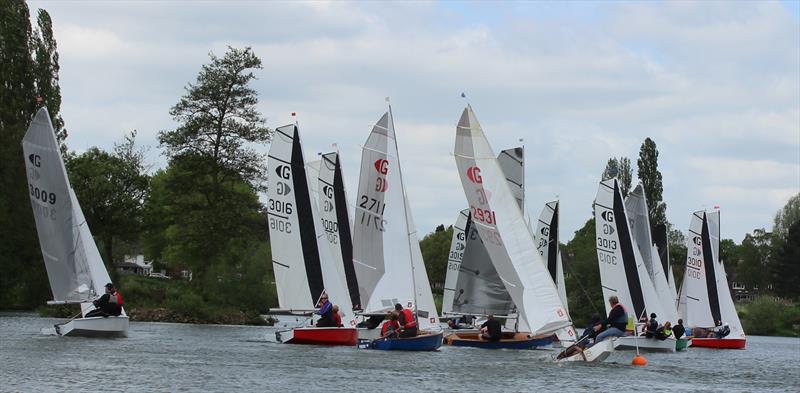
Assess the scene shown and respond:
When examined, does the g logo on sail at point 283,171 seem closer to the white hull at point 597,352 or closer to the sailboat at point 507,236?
the sailboat at point 507,236

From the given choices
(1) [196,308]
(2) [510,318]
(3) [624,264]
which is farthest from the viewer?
(1) [196,308]

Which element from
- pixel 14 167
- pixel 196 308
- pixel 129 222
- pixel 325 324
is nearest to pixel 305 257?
pixel 325 324

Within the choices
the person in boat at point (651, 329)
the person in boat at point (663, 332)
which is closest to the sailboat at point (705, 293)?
the person in boat at point (663, 332)

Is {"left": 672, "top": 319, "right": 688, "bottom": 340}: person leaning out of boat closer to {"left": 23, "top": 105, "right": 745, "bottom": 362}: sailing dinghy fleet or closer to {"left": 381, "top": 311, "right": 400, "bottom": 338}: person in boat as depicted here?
{"left": 23, "top": 105, "right": 745, "bottom": 362}: sailing dinghy fleet

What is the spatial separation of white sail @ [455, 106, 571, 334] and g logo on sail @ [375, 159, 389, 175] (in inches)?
127

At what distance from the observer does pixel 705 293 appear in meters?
56.0

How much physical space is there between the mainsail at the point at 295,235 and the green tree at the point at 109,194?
42.3 meters

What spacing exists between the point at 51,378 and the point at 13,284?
1593 inches

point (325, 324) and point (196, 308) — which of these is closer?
point (325, 324)

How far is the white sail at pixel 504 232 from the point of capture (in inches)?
1378

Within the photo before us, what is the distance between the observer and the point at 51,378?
26078mm

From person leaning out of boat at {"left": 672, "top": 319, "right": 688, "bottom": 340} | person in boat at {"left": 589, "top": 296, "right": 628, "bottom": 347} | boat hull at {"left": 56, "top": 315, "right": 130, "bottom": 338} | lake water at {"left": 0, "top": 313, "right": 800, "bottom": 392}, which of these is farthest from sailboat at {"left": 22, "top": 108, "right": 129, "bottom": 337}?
person leaning out of boat at {"left": 672, "top": 319, "right": 688, "bottom": 340}

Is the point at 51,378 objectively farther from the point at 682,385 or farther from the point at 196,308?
the point at 196,308

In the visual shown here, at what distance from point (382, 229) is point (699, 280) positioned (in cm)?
2184
